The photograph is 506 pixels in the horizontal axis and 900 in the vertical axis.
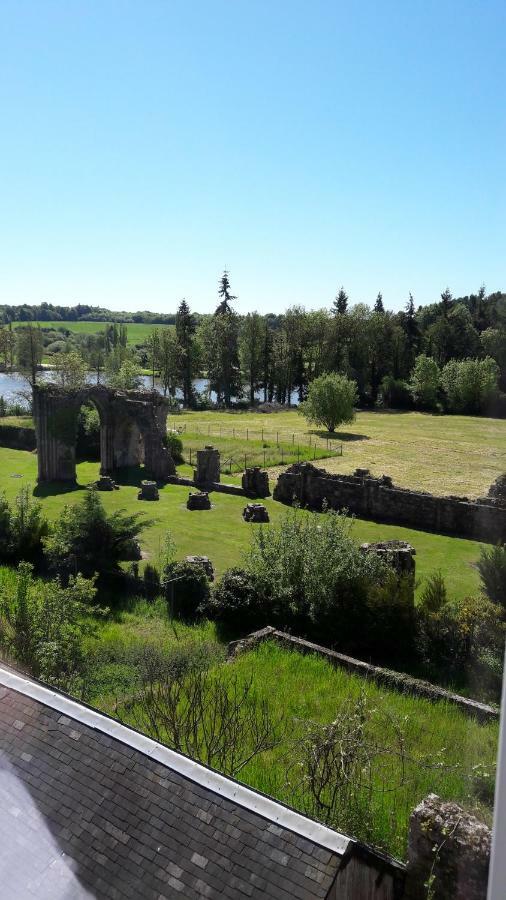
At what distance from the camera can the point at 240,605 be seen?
14.9 meters

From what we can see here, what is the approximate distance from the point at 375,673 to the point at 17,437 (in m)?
32.3

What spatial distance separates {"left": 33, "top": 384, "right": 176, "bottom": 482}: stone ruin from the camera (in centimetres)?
3170

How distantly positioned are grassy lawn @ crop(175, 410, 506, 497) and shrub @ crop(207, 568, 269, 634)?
37.8 ft

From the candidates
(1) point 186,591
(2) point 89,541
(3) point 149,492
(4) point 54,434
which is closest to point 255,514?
(3) point 149,492

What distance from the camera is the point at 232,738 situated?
338 inches

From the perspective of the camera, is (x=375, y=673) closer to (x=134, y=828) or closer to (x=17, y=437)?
(x=134, y=828)

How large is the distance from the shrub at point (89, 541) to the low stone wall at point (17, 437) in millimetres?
21961

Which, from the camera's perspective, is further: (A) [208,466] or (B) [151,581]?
(A) [208,466]

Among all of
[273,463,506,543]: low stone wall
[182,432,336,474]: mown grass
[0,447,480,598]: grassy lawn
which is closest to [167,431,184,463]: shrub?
[182,432,336,474]: mown grass

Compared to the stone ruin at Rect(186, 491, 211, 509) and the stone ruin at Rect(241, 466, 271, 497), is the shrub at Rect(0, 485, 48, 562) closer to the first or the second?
the stone ruin at Rect(186, 491, 211, 509)

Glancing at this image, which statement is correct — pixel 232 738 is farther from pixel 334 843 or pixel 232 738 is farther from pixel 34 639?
pixel 34 639

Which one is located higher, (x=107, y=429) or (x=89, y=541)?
(x=107, y=429)

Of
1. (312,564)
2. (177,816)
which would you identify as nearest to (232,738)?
(177,816)

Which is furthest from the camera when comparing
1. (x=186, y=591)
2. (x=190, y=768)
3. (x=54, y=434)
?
(x=54, y=434)
